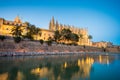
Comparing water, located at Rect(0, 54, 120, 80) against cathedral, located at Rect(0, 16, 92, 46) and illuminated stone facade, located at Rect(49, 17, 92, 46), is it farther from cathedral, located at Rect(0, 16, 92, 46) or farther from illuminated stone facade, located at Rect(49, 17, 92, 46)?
illuminated stone facade, located at Rect(49, 17, 92, 46)

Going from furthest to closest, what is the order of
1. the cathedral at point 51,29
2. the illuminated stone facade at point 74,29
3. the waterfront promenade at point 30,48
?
the illuminated stone facade at point 74,29, the cathedral at point 51,29, the waterfront promenade at point 30,48

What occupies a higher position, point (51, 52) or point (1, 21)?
point (1, 21)

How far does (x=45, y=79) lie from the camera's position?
1239 cm

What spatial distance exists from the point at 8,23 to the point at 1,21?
18.4 ft

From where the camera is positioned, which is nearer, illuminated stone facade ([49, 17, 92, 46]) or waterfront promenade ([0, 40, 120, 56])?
waterfront promenade ([0, 40, 120, 56])

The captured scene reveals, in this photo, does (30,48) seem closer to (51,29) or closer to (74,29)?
(51,29)

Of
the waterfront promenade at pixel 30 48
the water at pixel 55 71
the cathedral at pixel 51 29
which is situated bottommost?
the water at pixel 55 71

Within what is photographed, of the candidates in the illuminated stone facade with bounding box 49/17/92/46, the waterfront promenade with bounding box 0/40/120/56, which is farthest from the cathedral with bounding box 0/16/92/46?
the waterfront promenade with bounding box 0/40/120/56

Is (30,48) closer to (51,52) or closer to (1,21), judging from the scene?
(51,52)

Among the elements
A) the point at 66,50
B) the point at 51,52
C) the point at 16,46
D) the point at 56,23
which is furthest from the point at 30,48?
the point at 56,23

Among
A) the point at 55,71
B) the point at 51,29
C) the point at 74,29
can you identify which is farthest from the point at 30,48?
the point at 74,29

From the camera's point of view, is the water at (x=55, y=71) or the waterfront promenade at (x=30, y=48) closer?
the water at (x=55, y=71)

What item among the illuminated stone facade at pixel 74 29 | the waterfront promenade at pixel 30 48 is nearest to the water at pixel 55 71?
the waterfront promenade at pixel 30 48

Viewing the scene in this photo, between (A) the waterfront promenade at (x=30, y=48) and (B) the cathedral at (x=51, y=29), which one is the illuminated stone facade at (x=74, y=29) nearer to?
(B) the cathedral at (x=51, y=29)
